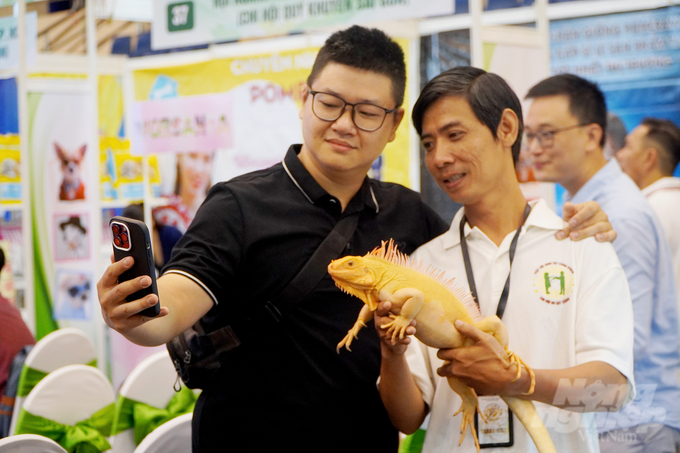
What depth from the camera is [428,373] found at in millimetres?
1747

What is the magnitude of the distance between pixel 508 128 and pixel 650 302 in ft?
4.00

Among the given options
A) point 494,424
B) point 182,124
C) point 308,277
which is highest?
point 182,124

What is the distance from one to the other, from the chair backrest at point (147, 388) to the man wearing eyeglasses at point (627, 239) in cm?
222

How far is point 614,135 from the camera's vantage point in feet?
13.9

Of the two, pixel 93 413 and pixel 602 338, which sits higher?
pixel 602 338

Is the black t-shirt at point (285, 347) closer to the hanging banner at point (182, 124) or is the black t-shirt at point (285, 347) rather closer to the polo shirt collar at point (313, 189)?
the polo shirt collar at point (313, 189)

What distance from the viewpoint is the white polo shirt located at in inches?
61.0

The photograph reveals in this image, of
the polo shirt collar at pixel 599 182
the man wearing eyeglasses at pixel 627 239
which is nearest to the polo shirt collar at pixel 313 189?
the man wearing eyeglasses at pixel 627 239

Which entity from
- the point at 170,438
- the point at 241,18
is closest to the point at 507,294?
the point at 170,438

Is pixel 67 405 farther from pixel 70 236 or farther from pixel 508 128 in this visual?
pixel 70 236

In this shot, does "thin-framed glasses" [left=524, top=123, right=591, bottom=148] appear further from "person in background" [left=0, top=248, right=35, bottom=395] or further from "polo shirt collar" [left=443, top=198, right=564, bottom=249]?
"person in background" [left=0, top=248, right=35, bottom=395]

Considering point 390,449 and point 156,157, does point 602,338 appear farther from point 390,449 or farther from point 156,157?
point 156,157

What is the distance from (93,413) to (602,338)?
2.76 metres

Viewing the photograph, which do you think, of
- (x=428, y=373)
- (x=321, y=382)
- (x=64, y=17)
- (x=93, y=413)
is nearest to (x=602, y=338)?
(x=428, y=373)
